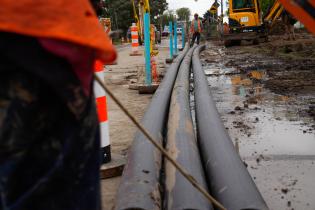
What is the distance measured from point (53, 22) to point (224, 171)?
6.24 ft

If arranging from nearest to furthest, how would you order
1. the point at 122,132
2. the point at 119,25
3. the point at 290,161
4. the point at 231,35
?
the point at 290,161, the point at 122,132, the point at 231,35, the point at 119,25

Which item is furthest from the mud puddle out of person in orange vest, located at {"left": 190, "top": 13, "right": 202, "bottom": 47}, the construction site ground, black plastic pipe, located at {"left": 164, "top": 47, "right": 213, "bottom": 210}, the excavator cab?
the excavator cab

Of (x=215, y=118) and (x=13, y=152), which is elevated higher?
(x=13, y=152)

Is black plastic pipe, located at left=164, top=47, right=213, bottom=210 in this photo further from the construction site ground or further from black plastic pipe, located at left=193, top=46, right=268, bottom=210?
the construction site ground

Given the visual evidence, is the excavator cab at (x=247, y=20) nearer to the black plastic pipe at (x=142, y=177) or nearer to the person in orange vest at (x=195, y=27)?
the person in orange vest at (x=195, y=27)

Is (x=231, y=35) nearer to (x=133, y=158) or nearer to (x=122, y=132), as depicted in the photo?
(x=122, y=132)

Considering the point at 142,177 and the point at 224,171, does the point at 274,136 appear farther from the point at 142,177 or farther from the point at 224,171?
the point at 142,177

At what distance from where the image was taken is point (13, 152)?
111 centimetres

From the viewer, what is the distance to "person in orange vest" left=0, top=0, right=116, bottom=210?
42.5 inches

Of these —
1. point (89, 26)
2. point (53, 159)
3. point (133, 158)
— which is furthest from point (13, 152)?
point (133, 158)

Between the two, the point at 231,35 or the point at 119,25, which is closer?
the point at 231,35

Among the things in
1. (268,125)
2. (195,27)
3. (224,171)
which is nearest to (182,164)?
(224,171)

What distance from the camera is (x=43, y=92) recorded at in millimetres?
1121

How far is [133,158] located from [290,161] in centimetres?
154
